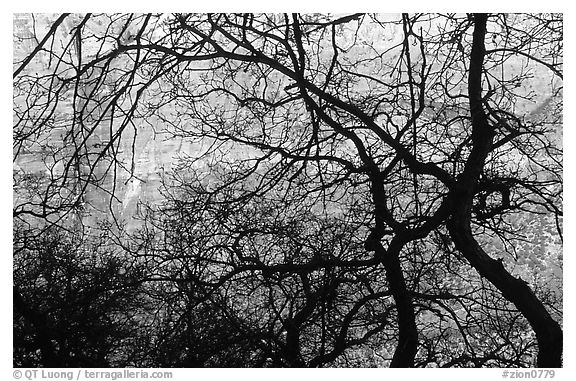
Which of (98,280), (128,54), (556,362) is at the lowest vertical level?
(556,362)

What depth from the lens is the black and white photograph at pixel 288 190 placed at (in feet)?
8.18

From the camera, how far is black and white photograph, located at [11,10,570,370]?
249 centimetres

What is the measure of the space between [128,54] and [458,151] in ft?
3.54

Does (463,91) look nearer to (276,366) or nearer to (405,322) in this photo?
(405,322)

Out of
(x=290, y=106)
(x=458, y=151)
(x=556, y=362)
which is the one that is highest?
(x=290, y=106)

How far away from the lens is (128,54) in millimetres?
2539

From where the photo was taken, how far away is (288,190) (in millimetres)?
2533

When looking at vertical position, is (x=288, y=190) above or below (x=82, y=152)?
below

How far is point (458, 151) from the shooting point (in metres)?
2.52
